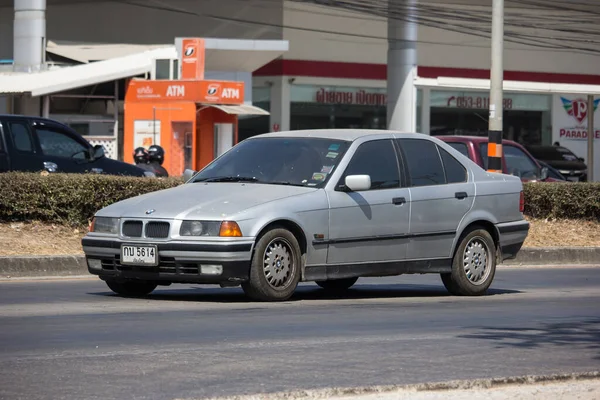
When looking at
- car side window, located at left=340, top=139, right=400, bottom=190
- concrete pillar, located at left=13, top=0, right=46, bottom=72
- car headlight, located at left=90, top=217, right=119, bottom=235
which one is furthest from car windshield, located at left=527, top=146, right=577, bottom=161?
car headlight, located at left=90, top=217, right=119, bottom=235

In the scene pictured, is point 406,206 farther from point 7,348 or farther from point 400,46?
point 400,46

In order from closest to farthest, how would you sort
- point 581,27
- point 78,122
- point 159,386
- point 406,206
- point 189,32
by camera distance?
point 159,386 → point 406,206 → point 78,122 → point 189,32 → point 581,27

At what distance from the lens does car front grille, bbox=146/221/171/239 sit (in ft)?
34.2

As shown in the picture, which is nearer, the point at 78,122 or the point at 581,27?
the point at 78,122

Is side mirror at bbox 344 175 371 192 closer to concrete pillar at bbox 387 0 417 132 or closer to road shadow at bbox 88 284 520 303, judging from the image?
road shadow at bbox 88 284 520 303

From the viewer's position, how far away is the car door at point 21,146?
1878 centimetres

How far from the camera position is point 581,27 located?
52.1 m

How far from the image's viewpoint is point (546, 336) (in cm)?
891

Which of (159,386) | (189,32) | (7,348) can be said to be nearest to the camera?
(159,386)

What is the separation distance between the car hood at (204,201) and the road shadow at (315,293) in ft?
2.83

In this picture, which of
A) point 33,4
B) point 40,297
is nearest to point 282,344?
point 40,297

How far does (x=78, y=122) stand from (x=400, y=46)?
13.9m

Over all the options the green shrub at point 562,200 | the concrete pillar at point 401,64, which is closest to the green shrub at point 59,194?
the green shrub at point 562,200

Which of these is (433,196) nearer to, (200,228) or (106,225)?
(200,228)
